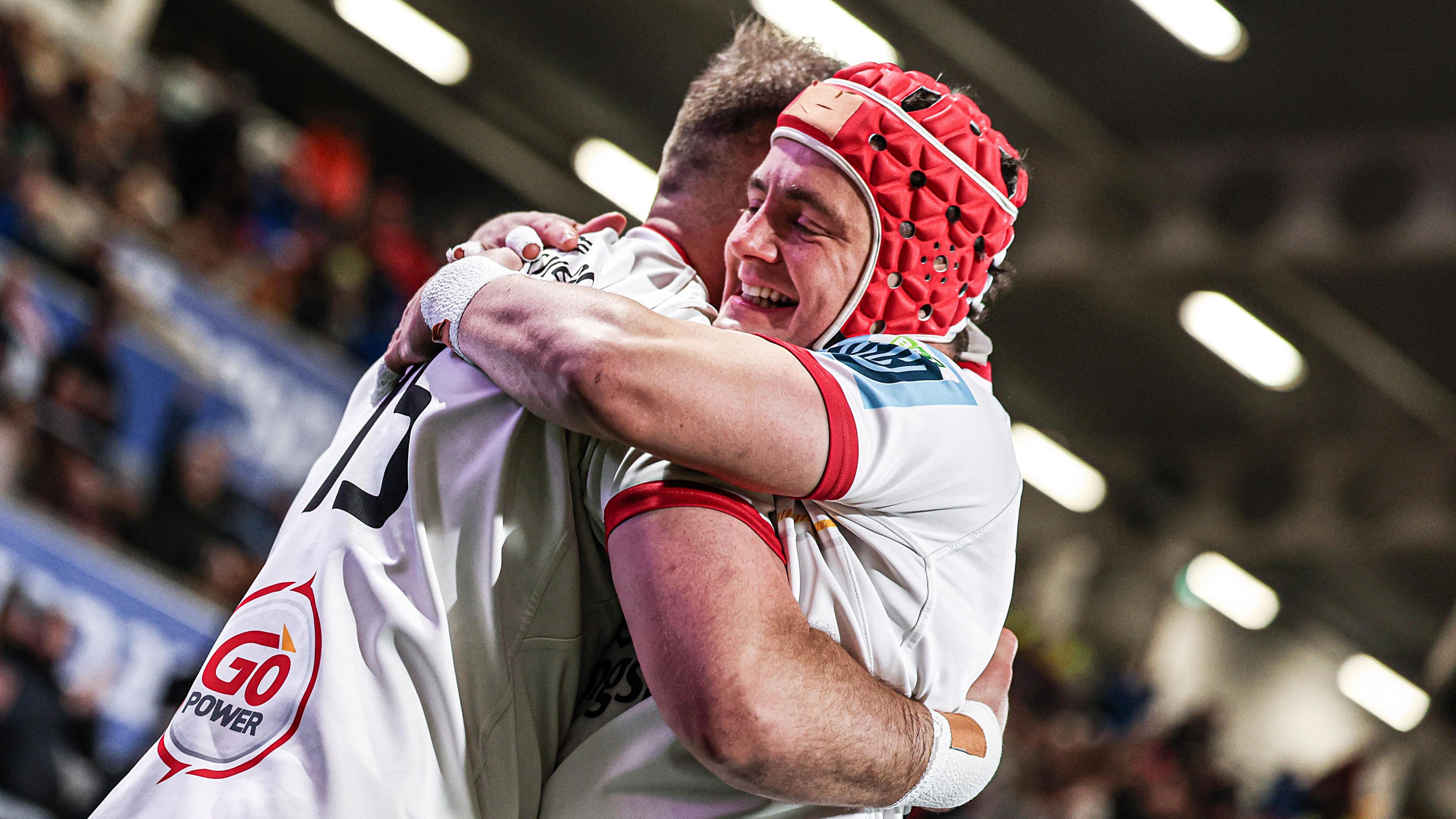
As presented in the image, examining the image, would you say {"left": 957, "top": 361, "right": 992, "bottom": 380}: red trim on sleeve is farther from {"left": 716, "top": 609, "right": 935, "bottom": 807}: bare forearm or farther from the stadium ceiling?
the stadium ceiling

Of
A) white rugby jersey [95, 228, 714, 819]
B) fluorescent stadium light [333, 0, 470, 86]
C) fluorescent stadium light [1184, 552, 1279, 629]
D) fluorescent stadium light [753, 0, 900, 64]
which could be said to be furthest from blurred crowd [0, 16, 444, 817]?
fluorescent stadium light [1184, 552, 1279, 629]

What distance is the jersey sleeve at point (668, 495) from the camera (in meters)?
1.64

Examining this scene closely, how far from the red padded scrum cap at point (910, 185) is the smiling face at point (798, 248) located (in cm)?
2

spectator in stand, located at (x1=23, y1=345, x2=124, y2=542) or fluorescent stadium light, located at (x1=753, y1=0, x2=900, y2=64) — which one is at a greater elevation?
fluorescent stadium light, located at (x1=753, y1=0, x2=900, y2=64)

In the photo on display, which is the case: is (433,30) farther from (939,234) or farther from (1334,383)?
(939,234)

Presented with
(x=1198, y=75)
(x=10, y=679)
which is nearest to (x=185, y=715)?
(x=10, y=679)

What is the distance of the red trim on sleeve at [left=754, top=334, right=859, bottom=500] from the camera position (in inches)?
63.1

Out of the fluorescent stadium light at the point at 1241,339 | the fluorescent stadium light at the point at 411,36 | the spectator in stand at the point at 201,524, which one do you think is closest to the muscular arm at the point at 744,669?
the spectator in stand at the point at 201,524

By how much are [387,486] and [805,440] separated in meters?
0.64

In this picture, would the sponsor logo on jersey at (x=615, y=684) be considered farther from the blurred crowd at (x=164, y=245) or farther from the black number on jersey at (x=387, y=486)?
the blurred crowd at (x=164, y=245)

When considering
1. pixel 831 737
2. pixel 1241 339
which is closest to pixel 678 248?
pixel 831 737

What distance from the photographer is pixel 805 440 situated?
1589mm

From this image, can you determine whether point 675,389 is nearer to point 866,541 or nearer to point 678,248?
point 866,541

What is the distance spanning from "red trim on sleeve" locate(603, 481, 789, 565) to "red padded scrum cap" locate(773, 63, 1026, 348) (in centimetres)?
43
